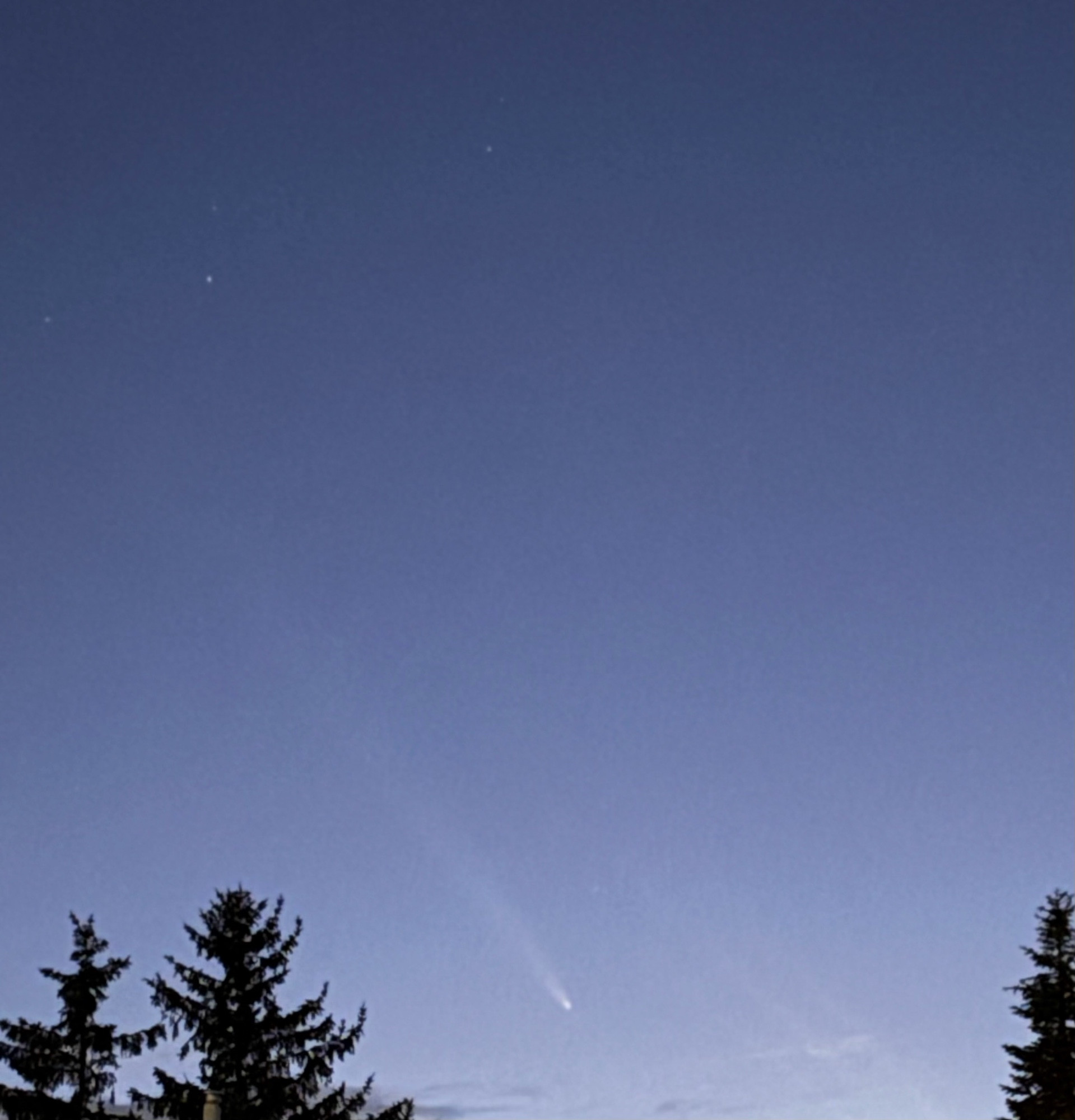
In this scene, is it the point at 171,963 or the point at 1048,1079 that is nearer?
the point at 171,963

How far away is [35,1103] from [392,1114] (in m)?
8.58

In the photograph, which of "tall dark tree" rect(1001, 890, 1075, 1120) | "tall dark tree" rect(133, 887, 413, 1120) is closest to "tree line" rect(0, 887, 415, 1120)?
"tall dark tree" rect(133, 887, 413, 1120)

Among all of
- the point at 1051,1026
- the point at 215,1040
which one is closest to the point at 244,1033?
the point at 215,1040

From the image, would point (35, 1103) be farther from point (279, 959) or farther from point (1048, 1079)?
point (1048, 1079)

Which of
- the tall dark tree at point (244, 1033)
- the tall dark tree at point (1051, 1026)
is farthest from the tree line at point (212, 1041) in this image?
the tall dark tree at point (1051, 1026)

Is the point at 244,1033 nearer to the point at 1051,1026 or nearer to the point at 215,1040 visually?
the point at 215,1040

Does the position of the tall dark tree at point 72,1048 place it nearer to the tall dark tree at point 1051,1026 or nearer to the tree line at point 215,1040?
the tree line at point 215,1040

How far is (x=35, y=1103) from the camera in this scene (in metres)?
34.7

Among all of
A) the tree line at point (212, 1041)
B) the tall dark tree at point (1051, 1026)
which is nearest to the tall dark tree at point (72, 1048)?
the tree line at point (212, 1041)

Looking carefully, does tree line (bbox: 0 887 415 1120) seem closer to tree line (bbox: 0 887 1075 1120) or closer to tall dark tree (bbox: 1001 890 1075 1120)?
tree line (bbox: 0 887 1075 1120)

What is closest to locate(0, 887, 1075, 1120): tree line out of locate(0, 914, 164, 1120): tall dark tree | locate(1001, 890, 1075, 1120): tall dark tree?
locate(0, 914, 164, 1120): tall dark tree

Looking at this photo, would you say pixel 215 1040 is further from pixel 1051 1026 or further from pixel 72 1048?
pixel 1051 1026

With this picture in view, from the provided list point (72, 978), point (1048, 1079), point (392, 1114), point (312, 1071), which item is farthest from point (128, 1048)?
point (1048, 1079)

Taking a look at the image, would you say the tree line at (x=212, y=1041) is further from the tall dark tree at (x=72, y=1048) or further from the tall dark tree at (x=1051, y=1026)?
the tall dark tree at (x=1051, y=1026)
